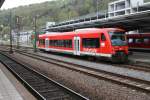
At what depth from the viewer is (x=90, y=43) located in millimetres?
26547

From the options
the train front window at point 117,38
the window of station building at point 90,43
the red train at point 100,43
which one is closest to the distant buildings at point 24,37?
the red train at point 100,43

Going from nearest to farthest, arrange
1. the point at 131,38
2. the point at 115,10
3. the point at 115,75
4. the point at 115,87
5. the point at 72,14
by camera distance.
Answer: the point at 115,87, the point at 115,75, the point at 131,38, the point at 115,10, the point at 72,14

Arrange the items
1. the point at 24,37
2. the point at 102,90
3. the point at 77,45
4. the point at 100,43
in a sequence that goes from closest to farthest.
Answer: the point at 102,90 < the point at 100,43 < the point at 77,45 < the point at 24,37

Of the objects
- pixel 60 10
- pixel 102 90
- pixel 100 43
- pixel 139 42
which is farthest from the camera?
pixel 60 10

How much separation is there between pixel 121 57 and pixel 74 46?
7.63 meters

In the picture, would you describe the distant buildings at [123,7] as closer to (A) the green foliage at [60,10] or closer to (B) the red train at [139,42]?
(A) the green foliage at [60,10]

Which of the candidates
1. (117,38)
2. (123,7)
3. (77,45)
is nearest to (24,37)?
(123,7)

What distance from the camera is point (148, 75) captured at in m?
16.7

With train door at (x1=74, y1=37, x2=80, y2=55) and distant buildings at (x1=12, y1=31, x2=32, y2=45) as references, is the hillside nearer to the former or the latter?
distant buildings at (x1=12, y1=31, x2=32, y2=45)

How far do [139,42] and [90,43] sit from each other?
1307 cm

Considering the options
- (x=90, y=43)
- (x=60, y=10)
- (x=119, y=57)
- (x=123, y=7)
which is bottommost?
(x=119, y=57)

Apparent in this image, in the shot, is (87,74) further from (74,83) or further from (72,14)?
(72,14)

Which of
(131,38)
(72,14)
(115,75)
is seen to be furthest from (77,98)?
(72,14)

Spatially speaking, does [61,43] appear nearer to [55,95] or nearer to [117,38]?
[117,38]
